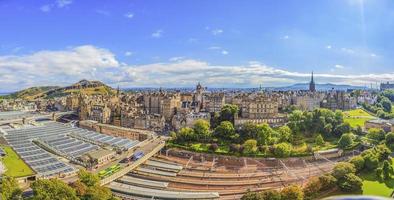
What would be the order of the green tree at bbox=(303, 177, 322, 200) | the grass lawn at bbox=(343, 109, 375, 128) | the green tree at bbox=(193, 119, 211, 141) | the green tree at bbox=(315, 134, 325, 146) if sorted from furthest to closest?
the grass lawn at bbox=(343, 109, 375, 128)
the green tree at bbox=(193, 119, 211, 141)
the green tree at bbox=(315, 134, 325, 146)
the green tree at bbox=(303, 177, 322, 200)

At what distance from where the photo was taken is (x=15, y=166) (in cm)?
2312

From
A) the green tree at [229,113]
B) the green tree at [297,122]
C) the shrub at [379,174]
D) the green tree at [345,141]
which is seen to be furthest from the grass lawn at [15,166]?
the green tree at [345,141]

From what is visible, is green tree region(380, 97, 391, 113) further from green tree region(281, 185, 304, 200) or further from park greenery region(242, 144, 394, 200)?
green tree region(281, 185, 304, 200)

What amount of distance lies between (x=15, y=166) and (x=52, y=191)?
25.8 ft

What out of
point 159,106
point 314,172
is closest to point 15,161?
point 314,172

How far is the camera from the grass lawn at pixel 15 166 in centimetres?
2157

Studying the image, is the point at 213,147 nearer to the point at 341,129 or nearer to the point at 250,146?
the point at 250,146

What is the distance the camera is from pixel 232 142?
32.3 m

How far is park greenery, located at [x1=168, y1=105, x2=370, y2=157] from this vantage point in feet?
97.6

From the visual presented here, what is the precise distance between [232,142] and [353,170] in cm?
1175

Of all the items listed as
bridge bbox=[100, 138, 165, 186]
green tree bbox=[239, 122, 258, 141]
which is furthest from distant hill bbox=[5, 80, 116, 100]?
green tree bbox=[239, 122, 258, 141]

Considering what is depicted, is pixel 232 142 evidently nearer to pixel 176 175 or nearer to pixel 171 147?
pixel 171 147

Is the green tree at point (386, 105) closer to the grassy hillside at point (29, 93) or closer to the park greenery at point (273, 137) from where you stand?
the park greenery at point (273, 137)

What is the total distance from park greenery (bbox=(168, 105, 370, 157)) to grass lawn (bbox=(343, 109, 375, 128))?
5975mm
